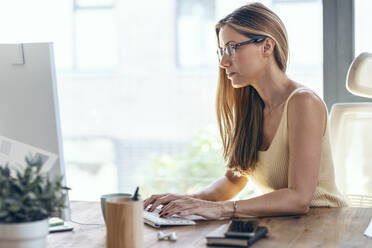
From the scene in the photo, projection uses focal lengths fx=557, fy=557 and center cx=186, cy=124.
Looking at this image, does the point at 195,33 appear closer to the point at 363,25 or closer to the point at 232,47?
the point at 363,25

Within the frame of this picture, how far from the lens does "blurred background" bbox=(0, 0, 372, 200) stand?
4.07m

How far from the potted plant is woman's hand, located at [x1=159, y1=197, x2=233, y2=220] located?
20.7 inches

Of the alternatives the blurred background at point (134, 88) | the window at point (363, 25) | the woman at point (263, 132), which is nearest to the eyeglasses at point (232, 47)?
the woman at point (263, 132)

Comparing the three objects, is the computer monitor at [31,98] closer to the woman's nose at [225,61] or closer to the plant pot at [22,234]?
the plant pot at [22,234]

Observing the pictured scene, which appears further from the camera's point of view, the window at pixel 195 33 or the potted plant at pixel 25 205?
the window at pixel 195 33

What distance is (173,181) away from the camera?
159 inches

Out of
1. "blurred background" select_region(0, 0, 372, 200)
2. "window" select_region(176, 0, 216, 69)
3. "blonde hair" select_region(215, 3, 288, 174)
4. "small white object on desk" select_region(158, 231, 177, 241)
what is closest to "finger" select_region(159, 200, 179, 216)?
"small white object on desk" select_region(158, 231, 177, 241)

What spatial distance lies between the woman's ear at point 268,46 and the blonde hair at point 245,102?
1 centimetres

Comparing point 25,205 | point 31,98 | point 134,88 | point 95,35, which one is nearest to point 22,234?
point 25,205

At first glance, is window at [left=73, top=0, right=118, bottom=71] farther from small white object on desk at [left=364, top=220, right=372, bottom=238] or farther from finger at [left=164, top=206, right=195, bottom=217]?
small white object on desk at [left=364, top=220, right=372, bottom=238]

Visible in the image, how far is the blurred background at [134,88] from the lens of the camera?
4.07 meters

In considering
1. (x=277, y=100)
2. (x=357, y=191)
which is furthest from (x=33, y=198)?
(x=357, y=191)

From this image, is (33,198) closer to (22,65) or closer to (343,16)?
(22,65)

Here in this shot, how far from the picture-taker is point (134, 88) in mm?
4332
